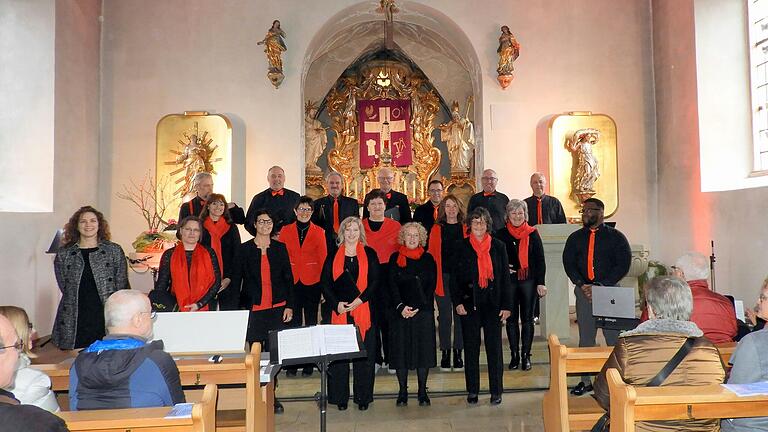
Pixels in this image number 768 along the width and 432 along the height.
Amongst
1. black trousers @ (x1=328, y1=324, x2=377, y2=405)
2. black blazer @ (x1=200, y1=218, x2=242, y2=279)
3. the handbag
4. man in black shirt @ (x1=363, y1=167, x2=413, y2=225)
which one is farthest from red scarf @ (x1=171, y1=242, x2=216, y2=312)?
the handbag

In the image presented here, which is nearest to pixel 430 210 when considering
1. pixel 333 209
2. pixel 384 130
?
pixel 333 209

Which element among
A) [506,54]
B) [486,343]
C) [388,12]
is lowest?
[486,343]

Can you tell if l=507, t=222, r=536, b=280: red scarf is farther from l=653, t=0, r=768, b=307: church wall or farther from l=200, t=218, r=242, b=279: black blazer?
l=653, t=0, r=768, b=307: church wall

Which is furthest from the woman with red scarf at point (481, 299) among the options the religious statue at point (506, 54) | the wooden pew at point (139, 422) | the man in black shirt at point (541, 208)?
the religious statue at point (506, 54)

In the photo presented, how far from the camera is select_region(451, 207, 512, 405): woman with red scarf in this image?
5566 mm

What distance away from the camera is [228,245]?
634 cm

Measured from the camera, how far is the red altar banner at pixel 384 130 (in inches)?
580

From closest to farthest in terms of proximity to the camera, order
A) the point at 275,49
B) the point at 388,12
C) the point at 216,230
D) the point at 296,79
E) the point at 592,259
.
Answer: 1. the point at 592,259
2. the point at 216,230
3. the point at 388,12
4. the point at 275,49
5. the point at 296,79

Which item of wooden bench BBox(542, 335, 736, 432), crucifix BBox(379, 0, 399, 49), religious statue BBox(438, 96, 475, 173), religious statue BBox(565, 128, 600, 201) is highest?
crucifix BBox(379, 0, 399, 49)

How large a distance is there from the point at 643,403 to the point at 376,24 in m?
10.1

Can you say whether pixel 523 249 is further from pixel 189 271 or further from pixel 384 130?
pixel 384 130

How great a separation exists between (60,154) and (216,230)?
9.88 ft

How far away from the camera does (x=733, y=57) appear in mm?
8250

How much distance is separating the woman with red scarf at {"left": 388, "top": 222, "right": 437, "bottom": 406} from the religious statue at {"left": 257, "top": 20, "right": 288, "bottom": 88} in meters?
→ 4.54
